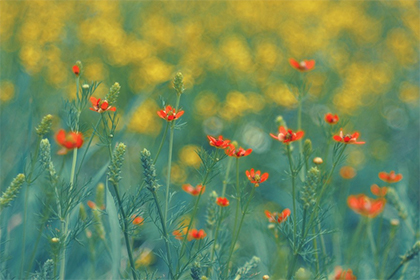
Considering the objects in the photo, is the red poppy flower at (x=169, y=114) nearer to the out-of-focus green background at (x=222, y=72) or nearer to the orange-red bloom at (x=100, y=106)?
the orange-red bloom at (x=100, y=106)

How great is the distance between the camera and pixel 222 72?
365cm

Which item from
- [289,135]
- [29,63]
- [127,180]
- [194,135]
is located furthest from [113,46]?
[289,135]

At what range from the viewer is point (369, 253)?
86.2 inches

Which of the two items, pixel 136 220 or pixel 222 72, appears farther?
pixel 222 72

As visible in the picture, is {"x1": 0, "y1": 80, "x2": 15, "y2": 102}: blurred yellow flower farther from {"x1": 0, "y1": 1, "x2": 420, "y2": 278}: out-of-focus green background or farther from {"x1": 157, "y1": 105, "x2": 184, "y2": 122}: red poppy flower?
{"x1": 157, "y1": 105, "x2": 184, "y2": 122}: red poppy flower

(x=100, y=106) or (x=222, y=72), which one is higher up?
(x=100, y=106)

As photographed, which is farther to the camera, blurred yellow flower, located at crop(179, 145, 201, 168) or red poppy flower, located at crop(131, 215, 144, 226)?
blurred yellow flower, located at crop(179, 145, 201, 168)

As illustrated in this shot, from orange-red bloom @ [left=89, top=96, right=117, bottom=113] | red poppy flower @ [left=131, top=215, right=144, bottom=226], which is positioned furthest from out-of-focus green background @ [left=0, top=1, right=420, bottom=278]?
orange-red bloom @ [left=89, top=96, right=117, bottom=113]

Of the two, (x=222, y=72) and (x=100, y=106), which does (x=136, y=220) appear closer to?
(x=100, y=106)

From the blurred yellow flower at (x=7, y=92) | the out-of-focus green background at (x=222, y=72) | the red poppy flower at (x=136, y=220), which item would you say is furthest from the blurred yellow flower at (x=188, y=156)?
the red poppy flower at (x=136, y=220)

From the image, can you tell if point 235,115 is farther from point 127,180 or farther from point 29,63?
point 29,63

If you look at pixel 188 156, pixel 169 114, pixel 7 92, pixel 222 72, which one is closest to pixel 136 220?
pixel 169 114

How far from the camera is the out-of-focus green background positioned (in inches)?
107

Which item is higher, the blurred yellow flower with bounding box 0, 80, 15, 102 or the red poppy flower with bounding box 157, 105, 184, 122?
the red poppy flower with bounding box 157, 105, 184, 122
